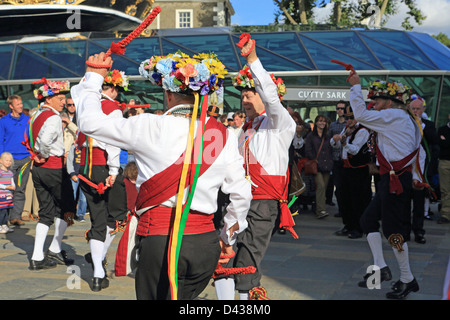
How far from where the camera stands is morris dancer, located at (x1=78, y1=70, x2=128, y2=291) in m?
6.18

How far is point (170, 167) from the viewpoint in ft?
10.4

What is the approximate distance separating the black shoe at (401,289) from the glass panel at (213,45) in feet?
37.4

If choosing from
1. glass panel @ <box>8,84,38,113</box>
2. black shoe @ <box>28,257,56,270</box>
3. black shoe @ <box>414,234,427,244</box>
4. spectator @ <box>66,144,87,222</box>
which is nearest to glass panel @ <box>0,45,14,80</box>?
glass panel @ <box>8,84,38,113</box>

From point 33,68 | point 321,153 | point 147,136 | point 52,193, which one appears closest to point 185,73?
point 147,136

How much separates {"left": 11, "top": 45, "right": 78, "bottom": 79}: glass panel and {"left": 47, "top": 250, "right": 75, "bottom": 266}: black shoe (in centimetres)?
1064

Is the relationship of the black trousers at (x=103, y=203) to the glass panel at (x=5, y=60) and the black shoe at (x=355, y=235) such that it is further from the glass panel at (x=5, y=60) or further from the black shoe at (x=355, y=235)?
the glass panel at (x=5, y=60)

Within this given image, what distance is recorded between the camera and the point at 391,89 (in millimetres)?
6422

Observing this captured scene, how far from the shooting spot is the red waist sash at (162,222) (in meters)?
3.17

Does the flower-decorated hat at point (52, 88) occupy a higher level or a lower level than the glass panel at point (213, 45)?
lower

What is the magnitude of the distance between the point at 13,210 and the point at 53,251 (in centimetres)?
340

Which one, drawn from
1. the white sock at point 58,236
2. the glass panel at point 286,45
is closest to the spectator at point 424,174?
the white sock at point 58,236

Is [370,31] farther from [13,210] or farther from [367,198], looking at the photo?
[13,210]

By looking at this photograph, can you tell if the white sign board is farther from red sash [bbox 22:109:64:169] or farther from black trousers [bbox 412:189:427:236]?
red sash [bbox 22:109:64:169]
